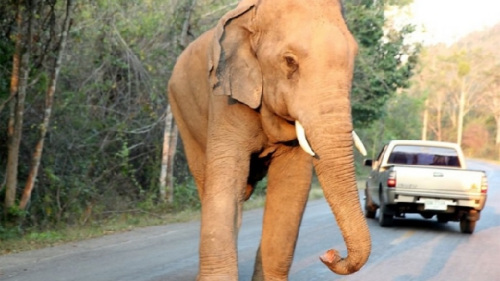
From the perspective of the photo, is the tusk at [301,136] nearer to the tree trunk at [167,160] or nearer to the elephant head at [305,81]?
the elephant head at [305,81]

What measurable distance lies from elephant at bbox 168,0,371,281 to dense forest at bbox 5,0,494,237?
6269 millimetres

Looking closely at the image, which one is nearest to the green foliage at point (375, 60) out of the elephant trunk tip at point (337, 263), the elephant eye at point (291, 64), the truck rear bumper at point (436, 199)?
the truck rear bumper at point (436, 199)

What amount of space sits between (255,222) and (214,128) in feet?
31.2

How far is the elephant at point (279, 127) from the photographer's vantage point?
5887 mm

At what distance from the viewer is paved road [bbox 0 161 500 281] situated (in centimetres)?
916

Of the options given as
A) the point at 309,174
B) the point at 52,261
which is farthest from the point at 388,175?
the point at 309,174

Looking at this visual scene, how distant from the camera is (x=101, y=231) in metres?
13.4

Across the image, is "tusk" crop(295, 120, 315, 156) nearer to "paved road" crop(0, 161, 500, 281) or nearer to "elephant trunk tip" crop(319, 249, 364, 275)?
"elephant trunk tip" crop(319, 249, 364, 275)

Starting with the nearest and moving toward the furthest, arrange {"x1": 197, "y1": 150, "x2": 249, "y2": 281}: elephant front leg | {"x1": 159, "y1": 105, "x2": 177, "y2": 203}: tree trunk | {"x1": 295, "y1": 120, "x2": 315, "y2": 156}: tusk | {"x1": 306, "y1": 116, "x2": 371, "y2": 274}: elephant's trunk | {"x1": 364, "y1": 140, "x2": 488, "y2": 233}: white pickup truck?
{"x1": 306, "y1": 116, "x2": 371, "y2": 274}: elephant's trunk → {"x1": 295, "y1": 120, "x2": 315, "y2": 156}: tusk → {"x1": 197, "y1": 150, "x2": 249, "y2": 281}: elephant front leg → {"x1": 364, "y1": 140, "x2": 488, "y2": 233}: white pickup truck → {"x1": 159, "y1": 105, "x2": 177, "y2": 203}: tree trunk

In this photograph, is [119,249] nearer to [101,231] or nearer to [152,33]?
[101,231]

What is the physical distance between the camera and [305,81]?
6121 millimetres

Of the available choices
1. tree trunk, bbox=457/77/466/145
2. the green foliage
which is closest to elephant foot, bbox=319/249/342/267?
the green foliage

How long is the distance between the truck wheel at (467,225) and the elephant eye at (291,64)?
1041 centimetres

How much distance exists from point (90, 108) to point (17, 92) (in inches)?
160
